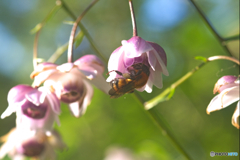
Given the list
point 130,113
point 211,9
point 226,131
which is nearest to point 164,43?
point 211,9

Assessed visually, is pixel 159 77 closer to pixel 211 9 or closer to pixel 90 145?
pixel 211 9

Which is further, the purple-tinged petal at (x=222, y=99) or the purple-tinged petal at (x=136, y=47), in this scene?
the purple-tinged petal at (x=222, y=99)

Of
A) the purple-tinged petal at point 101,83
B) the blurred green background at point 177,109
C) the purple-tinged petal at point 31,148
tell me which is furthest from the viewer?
the blurred green background at point 177,109

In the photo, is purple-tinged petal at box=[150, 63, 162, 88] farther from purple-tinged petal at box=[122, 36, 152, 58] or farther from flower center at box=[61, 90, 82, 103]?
flower center at box=[61, 90, 82, 103]

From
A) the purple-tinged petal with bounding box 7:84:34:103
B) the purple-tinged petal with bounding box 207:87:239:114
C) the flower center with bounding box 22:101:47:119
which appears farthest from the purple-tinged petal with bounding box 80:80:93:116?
the purple-tinged petal with bounding box 207:87:239:114

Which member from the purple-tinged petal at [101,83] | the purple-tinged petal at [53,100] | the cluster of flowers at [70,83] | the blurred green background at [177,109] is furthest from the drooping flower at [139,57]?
the blurred green background at [177,109]

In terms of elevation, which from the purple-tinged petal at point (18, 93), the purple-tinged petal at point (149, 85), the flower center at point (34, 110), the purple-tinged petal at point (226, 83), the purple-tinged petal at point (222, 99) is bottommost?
the purple-tinged petal at point (222, 99)

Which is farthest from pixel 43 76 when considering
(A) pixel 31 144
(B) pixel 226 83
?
(B) pixel 226 83

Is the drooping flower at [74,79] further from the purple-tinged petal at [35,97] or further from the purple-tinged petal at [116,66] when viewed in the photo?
the purple-tinged petal at [116,66]
